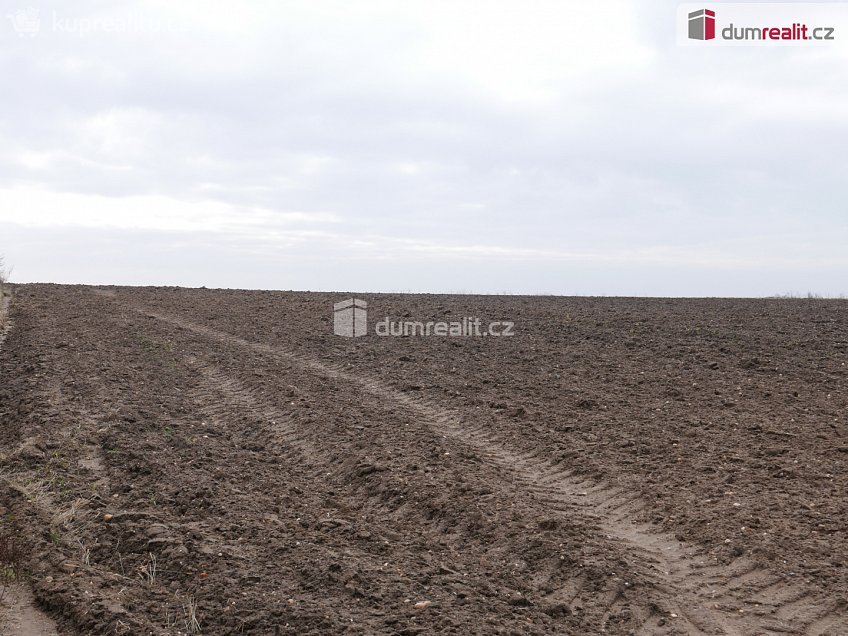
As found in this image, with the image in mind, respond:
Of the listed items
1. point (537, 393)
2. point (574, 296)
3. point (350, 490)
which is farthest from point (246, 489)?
point (574, 296)

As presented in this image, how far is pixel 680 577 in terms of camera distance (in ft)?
16.1

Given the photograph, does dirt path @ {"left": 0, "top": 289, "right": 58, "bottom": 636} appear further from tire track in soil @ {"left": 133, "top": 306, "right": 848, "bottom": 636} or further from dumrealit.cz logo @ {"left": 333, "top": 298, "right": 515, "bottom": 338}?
dumrealit.cz logo @ {"left": 333, "top": 298, "right": 515, "bottom": 338}

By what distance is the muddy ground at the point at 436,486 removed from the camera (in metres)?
4.58

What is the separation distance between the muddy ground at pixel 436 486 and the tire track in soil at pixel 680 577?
0.02m

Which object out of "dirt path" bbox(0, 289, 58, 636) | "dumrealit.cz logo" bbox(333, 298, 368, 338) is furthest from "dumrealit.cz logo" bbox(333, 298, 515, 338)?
"dirt path" bbox(0, 289, 58, 636)

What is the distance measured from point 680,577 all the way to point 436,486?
2.24m

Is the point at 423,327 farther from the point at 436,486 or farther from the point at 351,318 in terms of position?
the point at 436,486

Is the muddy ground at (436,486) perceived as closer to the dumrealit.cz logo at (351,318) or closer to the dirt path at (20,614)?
the dirt path at (20,614)

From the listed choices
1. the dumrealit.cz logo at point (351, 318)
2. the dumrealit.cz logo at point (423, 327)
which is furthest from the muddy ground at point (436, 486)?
the dumrealit.cz logo at point (351, 318)

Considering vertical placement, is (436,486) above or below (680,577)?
above

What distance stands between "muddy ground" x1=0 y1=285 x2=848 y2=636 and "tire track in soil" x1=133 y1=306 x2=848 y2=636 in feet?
0.06

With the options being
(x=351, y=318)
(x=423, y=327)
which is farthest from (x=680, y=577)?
(x=351, y=318)

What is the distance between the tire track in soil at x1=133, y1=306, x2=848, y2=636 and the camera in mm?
4340

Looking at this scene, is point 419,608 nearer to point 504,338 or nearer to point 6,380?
point 6,380
